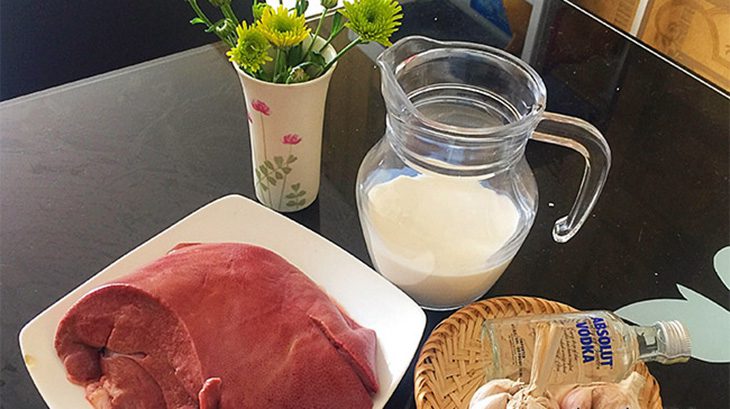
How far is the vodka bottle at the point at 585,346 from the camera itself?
57 centimetres

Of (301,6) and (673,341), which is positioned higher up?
(301,6)

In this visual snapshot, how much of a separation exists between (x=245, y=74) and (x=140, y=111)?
0.29 meters

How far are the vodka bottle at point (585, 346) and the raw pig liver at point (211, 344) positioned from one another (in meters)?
0.11

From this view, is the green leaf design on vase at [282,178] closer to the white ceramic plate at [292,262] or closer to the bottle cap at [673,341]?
the white ceramic plate at [292,262]

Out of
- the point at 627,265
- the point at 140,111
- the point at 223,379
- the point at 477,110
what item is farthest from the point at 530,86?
the point at 140,111

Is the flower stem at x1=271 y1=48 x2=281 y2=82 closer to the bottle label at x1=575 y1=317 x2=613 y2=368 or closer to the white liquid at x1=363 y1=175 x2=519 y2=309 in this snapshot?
the white liquid at x1=363 y1=175 x2=519 y2=309

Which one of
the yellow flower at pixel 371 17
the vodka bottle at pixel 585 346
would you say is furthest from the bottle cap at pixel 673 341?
the yellow flower at pixel 371 17

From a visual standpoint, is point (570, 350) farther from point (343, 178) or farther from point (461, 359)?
point (343, 178)

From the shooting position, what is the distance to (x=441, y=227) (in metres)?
0.64

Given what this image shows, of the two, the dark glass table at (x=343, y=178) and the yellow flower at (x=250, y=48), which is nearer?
the yellow flower at (x=250, y=48)

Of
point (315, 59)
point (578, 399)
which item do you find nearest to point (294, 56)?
point (315, 59)

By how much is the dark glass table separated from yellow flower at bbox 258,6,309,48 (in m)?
0.23

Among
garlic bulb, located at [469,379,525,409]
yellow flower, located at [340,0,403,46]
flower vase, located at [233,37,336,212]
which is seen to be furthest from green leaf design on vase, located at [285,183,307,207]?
garlic bulb, located at [469,379,525,409]

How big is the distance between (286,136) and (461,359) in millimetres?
269
